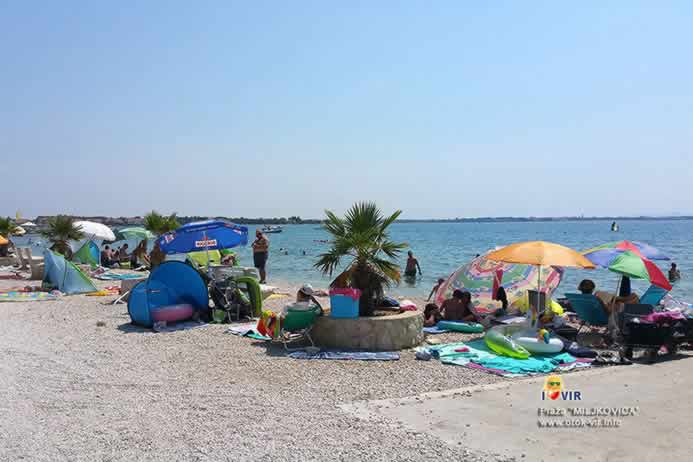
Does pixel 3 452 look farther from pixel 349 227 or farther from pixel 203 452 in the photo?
pixel 349 227

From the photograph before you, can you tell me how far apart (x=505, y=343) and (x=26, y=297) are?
11722 mm

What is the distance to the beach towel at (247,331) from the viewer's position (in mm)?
9656

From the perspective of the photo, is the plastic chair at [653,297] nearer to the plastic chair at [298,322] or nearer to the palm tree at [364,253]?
the palm tree at [364,253]

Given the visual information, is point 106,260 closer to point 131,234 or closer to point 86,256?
point 86,256

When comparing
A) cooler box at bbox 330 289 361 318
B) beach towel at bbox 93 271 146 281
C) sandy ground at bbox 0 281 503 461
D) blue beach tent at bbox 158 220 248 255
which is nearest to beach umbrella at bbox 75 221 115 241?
beach towel at bbox 93 271 146 281

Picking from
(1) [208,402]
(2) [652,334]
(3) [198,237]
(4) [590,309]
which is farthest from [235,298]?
(2) [652,334]

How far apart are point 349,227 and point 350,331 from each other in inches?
63.9

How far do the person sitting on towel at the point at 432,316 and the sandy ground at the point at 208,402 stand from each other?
2.55 m

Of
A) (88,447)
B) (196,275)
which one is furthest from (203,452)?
(196,275)

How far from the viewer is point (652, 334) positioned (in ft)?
26.2

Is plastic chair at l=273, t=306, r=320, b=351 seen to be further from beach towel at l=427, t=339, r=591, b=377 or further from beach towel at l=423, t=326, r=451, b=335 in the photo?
beach towel at l=423, t=326, r=451, b=335

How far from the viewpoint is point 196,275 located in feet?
37.2

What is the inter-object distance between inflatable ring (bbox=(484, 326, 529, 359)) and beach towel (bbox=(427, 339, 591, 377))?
91 millimetres

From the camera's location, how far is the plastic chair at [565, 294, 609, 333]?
396 inches
